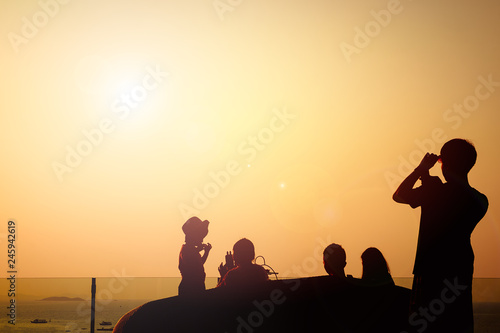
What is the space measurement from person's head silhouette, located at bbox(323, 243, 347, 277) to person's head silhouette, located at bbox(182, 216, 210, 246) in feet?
5.69

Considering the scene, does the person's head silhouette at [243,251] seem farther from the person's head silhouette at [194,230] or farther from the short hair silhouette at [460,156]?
the short hair silhouette at [460,156]

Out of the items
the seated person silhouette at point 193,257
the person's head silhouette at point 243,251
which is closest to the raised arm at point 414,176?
the person's head silhouette at point 243,251

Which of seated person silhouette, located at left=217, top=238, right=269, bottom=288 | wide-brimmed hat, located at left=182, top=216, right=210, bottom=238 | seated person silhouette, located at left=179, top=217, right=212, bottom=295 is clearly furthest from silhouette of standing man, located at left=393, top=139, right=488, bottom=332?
wide-brimmed hat, located at left=182, top=216, right=210, bottom=238

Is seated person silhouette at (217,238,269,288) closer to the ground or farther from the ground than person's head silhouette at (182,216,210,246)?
closer to the ground

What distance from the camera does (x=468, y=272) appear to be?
7.98 feet

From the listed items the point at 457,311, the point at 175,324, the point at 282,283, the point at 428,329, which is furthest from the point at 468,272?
the point at 175,324

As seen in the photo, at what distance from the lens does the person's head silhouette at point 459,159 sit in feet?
8.36

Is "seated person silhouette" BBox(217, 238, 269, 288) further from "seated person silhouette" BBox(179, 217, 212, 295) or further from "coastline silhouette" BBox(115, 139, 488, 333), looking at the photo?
"seated person silhouette" BBox(179, 217, 212, 295)

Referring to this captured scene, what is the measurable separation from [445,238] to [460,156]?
1.52 feet

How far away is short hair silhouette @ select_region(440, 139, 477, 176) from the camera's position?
2.55 meters

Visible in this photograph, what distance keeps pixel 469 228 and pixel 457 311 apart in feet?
1.44

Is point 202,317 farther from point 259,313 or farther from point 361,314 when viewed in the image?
point 361,314

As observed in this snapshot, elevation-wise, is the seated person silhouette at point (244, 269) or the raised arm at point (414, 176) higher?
the raised arm at point (414, 176)

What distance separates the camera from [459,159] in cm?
255
